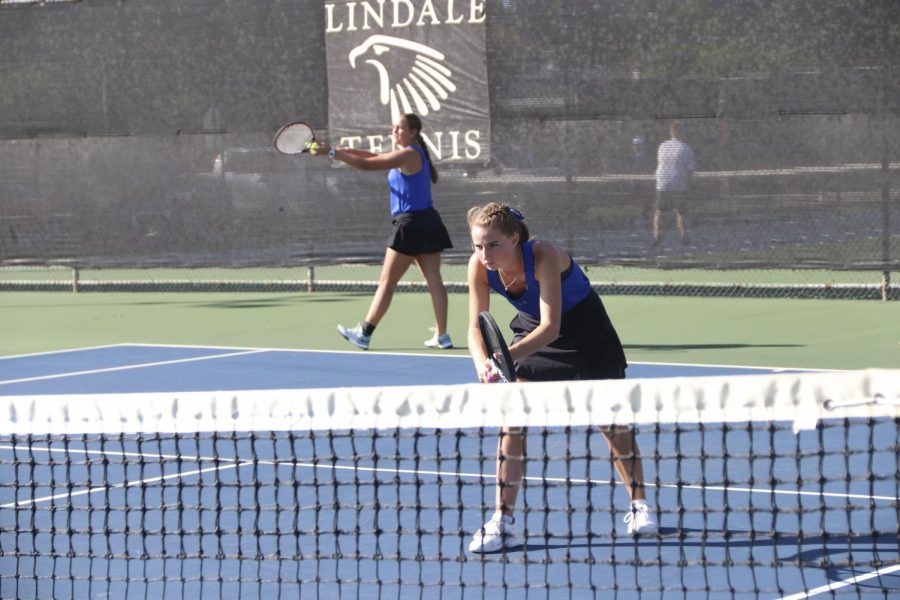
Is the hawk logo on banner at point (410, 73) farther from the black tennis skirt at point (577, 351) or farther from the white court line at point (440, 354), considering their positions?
the black tennis skirt at point (577, 351)

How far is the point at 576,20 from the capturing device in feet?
41.3

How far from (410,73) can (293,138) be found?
349 cm

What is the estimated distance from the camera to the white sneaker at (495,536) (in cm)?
498

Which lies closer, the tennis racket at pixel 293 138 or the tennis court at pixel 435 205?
the tennis court at pixel 435 205

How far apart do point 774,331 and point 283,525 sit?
6096 mm

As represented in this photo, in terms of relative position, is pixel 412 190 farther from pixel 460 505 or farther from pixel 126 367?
pixel 460 505

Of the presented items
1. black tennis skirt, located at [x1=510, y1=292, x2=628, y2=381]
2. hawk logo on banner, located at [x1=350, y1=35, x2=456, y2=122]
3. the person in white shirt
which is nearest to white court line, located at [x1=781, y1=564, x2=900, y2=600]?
black tennis skirt, located at [x1=510, y1=292, x2=628, y2=381]

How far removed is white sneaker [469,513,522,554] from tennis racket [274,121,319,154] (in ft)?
16.8

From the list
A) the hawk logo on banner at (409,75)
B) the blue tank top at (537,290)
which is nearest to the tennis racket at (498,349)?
the blue tank top at (537,290)

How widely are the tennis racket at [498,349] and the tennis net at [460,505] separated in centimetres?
25

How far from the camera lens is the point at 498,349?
4.86 m

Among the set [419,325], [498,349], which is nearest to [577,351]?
[498,349]

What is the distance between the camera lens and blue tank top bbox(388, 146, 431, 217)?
32.8 feet

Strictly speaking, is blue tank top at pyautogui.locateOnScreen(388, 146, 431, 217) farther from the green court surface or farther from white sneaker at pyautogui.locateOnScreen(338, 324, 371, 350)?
the green court surface
